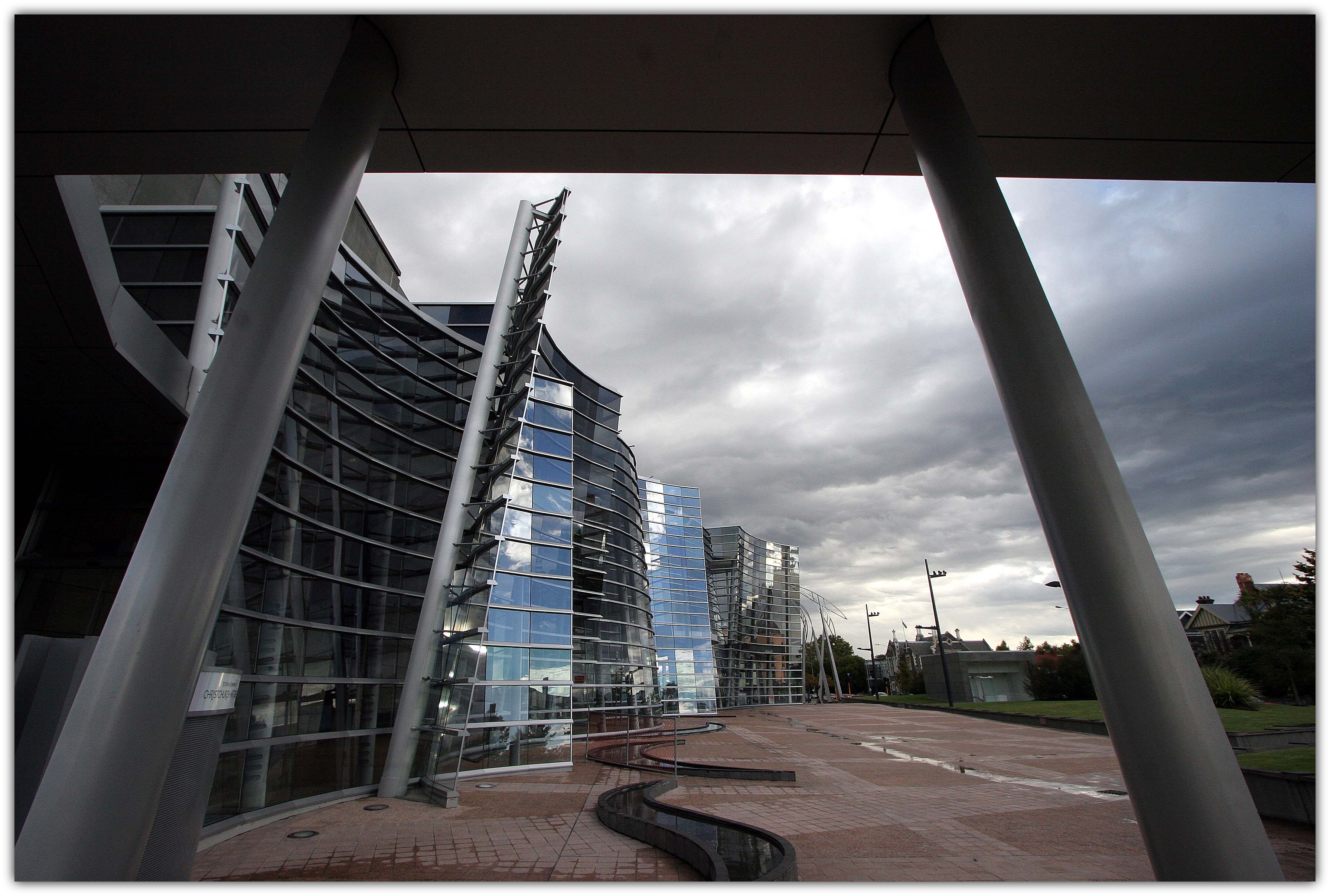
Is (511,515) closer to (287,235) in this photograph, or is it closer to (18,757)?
(18,757)

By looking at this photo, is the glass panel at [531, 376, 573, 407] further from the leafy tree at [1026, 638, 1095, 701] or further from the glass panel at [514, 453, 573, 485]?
the leafy tree at [1026, 638, 1095, 701]

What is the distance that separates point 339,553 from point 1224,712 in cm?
2517

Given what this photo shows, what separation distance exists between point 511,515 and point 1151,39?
1385 centimetres

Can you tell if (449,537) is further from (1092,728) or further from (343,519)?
(1092,728)

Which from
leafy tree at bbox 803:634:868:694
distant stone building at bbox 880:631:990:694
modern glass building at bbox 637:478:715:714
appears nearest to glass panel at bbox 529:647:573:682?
modern glass building at bbox 637:478:715:714

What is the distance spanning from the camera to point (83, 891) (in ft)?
7.78

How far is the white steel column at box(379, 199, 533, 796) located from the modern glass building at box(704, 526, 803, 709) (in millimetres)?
39794

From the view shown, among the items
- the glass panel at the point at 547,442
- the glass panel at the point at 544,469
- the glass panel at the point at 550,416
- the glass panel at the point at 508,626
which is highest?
the glass panel at the point at 550,416

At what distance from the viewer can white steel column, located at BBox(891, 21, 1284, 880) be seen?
2535 mm

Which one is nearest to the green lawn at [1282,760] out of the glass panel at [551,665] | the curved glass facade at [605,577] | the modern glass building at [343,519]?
the glass panel at [551,665]

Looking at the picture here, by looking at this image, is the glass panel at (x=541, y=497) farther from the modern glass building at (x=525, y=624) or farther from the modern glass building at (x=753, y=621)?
the modern glass building at (x=753, y=621)

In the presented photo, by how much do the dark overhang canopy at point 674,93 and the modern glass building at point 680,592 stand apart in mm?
35597

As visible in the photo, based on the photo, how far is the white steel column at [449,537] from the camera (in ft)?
40.0

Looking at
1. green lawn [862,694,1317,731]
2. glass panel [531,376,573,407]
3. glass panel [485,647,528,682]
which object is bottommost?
green lawn [862,694,1317,731]
